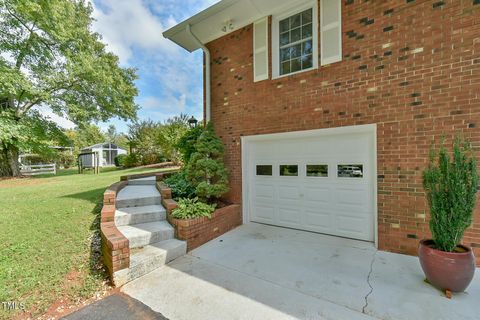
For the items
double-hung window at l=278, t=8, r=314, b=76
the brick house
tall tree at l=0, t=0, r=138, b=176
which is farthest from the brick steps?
tall tree at l=0, t=0, r=138, b=176

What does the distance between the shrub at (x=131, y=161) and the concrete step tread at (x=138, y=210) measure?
49.7ft

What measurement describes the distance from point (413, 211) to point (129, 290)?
467cm

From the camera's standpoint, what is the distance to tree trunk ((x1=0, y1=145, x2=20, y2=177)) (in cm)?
1362

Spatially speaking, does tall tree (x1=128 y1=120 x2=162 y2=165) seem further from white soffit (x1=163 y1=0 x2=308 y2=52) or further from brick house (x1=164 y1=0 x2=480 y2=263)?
brick house (x1=164 y1=0 x2=480 y2=263)

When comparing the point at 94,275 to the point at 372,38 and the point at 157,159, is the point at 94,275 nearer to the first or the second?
the point at 372,38

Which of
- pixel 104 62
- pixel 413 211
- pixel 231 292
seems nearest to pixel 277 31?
pixel 413 211

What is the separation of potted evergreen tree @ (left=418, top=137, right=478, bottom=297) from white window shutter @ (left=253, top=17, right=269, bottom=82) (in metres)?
3.84

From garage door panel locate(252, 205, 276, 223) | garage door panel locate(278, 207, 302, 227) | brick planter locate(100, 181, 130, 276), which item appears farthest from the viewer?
garage door panel locate(252, 205, 276, 223)

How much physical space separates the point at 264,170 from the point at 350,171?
2017 millimetres

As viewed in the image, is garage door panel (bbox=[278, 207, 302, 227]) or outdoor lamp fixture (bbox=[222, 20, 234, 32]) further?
outdoor lamp fixture (bbox=[222, 20, 234, 32])

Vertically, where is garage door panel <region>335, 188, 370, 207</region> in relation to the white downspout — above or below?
below

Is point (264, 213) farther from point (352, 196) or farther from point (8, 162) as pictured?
point (8, 162)

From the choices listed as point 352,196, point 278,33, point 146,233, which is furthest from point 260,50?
point 146,233

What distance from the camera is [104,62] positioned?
45.8ft
